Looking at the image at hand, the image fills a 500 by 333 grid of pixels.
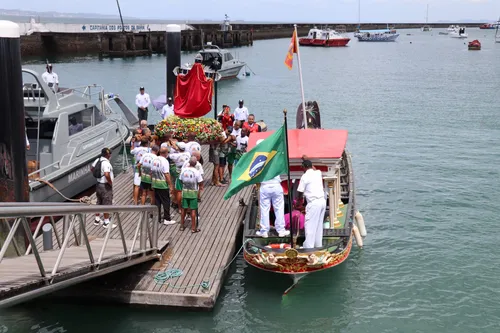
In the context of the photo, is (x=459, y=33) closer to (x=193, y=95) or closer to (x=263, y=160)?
(x=193, y=95)

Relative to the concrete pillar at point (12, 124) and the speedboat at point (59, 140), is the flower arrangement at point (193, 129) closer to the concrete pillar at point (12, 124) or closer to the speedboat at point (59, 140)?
the speedboat at point (59, 140)

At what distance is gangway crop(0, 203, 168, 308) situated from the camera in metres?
7.82

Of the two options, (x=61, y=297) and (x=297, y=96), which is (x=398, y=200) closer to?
(x=61, y=297)

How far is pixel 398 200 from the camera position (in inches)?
746

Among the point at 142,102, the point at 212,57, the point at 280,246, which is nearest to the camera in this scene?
the point at 280,246

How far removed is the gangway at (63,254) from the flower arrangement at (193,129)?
3.35 meters

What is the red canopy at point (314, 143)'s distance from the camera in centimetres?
1266

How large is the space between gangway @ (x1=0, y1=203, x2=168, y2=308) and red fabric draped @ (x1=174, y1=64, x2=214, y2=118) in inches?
183

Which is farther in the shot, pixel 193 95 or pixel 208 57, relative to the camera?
pixel 208 57

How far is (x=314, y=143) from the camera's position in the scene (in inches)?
517

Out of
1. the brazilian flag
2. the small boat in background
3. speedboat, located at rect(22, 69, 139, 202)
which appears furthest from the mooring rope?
the small boat in background

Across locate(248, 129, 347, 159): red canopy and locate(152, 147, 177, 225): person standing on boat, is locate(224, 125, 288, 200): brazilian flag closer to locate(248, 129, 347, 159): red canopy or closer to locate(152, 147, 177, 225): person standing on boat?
locate(248, 129, 347, 159): red canopy

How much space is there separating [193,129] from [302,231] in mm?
4515

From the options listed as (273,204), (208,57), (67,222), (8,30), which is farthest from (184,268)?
(208,57)
